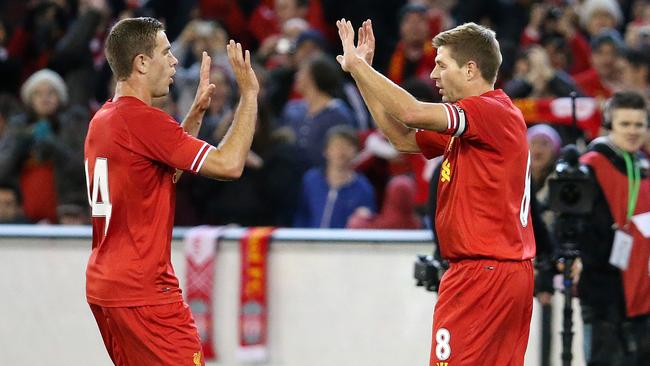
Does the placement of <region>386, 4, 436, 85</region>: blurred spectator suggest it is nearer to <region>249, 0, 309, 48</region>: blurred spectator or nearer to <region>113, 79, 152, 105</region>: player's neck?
<region>249, 0, 309, 48</region>: blurred spectator

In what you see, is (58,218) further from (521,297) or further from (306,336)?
(521,297)

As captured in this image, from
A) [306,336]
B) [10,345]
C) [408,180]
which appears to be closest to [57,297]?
[10,345]

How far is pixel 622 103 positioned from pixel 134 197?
3.18 m

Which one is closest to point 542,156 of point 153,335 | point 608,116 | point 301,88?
point 608,116

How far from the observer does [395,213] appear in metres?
9.52

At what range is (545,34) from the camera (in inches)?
460

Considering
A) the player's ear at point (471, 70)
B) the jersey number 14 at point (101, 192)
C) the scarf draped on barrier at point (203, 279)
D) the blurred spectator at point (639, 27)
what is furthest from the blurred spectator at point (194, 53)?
the player's ear at point (471, 70)

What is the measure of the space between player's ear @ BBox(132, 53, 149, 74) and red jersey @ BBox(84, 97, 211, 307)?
127 mm

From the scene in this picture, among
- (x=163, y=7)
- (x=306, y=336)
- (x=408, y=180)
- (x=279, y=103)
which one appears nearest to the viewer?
(x=306, y=336)

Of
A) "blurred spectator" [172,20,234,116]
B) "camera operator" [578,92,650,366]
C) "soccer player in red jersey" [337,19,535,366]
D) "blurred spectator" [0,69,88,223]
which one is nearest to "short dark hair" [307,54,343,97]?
"blurred spectator" [172,20,234,116]

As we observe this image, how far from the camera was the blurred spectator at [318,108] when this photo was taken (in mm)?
10273

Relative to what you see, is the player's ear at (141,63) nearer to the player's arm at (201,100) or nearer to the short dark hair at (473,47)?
the player's arm at (201,100)

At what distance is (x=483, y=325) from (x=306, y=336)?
10.8 ft

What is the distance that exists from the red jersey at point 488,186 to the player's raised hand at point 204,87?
42.2 inches
